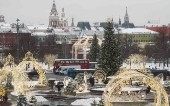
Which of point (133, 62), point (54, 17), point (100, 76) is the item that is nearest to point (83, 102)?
point (100, 76)

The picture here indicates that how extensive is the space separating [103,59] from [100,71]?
1.12 m

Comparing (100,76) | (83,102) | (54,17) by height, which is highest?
(54,17)

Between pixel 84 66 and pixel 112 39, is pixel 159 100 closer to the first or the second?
pixel 112 39

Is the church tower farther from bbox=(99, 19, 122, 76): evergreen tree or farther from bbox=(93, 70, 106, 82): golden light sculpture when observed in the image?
bbox=(93, 70, 106, 82): golden light sculpture

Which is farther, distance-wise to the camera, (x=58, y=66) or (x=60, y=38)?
(x=60, y=38)

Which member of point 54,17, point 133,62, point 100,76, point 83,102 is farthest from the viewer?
point 54,17

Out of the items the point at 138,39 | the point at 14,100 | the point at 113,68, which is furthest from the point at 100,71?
the point at 138,39

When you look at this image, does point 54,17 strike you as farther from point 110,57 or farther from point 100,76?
point 100,76

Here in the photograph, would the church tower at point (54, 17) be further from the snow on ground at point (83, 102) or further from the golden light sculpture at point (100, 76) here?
the snow on ground at point (83, 102)

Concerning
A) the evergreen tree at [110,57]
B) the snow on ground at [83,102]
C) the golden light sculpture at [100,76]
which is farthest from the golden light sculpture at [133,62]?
the snow on ground at [83,102]

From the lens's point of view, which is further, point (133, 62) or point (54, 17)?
point (54, 17)

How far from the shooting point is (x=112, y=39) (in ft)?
133

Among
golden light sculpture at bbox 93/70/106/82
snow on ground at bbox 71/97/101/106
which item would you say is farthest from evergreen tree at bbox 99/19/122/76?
snow on ground at bbox 71/97/101/106

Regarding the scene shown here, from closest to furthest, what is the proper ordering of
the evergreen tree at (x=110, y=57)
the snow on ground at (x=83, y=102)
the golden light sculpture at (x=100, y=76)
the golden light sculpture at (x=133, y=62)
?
the snow on ground at (x=83, y=102) → the golden light sculpture at (x=100, y=76) → the evergreen tree at (x=110, y=57) → the golden light sculpture at (x=133, y=62)
